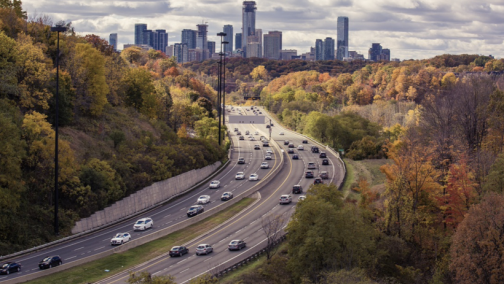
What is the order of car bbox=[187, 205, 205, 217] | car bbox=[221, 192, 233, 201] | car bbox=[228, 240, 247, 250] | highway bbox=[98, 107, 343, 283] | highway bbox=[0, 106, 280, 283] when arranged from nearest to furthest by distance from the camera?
highway bbox=[98, 107, 343, 283], highway bbox=[0, 106, 280, 283], car bbox=[228, 240, 247, 250], car bbox=[187, 205, 205, 217], car bbox=[221, 192, 233, 201]

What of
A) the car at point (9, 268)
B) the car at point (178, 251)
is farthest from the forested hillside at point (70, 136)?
the car at point (178, 251)

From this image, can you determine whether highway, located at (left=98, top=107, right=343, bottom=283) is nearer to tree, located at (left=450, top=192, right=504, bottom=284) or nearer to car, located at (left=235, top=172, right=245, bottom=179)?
car, located at (left=235, top=172, right=245, bottom=179)

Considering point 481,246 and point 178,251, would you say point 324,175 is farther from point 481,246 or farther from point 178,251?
point 481,246

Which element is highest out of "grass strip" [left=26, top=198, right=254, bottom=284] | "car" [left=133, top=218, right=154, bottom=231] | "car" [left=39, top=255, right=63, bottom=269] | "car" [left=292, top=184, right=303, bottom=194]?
"car" [left=292, top=184, right=303, bottom=194]

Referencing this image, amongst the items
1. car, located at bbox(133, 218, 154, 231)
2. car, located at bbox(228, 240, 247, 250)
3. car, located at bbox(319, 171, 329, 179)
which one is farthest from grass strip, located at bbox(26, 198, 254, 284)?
car, located at bbox(319, 171, 329, 179)

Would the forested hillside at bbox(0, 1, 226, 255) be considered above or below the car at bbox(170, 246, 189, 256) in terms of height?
above

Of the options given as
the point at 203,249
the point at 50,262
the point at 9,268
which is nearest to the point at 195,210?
the point at 203,249

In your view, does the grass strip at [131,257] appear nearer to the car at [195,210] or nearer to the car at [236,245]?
the car at [195,210]
